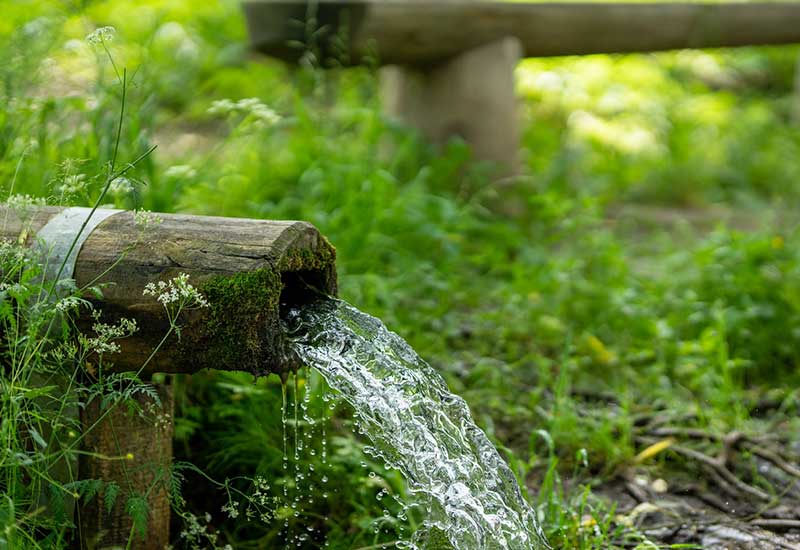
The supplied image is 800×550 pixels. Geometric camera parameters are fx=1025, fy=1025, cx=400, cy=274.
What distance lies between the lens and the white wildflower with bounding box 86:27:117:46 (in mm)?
2168

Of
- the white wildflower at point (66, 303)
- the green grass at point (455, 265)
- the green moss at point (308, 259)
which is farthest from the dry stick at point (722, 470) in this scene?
the white wildflower at point (66, 303)

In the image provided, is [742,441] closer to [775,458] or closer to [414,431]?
[775,458]

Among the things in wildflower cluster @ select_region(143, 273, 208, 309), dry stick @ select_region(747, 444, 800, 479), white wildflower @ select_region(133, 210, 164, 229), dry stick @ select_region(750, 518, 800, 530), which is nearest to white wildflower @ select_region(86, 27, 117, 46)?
white wildflower @ select_region(133, 210, 164, 229)

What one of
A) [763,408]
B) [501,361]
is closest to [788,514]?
[763,408]

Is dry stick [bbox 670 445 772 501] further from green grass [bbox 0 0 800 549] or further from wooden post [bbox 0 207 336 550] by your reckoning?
wooden post [bbox 0 207 336 550]

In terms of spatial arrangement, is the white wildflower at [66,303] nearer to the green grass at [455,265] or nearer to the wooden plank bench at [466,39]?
the green grass at [455,265]

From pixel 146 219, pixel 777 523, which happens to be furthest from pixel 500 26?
pixel 146 219

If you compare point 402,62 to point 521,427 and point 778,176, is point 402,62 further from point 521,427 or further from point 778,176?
point 778,176

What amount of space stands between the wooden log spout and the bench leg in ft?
10.9

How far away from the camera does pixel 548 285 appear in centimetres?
448

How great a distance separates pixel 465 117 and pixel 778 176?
2608 mm

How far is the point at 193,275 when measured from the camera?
2.17 meters

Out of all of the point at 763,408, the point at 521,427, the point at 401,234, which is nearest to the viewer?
the point at 521,427

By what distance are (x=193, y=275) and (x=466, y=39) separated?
3492 mm
